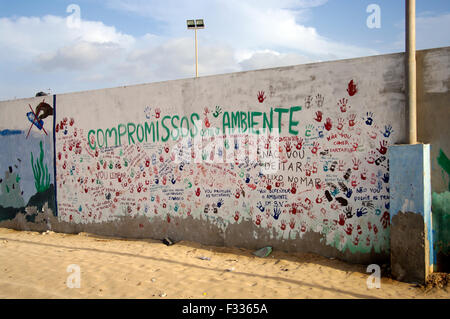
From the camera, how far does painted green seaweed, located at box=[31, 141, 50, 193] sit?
809cm

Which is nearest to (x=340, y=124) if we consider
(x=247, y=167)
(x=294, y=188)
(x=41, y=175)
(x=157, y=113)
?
(x=294, y=188)

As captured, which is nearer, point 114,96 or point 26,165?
point 114,96

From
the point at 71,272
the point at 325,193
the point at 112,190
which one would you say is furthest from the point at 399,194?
the point at 112,190

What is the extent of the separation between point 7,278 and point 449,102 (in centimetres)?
626

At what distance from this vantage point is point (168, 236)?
667 cm

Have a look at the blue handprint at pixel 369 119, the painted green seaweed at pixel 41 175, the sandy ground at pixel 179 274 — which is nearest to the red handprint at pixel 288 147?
the blue handprint at pixel 369 119

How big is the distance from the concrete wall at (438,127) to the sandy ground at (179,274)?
2.60 feet

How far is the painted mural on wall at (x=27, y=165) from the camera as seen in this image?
8102 mm

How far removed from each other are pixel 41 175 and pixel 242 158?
4846mm

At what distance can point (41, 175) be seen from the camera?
8172mm

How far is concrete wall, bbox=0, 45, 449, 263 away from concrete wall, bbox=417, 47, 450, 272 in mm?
280

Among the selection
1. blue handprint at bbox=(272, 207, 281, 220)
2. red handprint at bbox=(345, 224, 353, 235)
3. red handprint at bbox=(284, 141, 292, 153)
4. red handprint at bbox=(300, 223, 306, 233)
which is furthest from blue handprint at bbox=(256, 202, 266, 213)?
red handprint at bbox=(345, 224, 353, 235)

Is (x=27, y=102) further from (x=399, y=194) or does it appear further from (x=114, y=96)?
(x=399, y=194)

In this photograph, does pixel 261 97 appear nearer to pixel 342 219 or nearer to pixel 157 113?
pixel 157 113
